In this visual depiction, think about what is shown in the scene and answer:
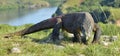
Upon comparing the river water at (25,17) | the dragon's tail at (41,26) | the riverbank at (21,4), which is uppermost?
the dragon's tail at (41,26)

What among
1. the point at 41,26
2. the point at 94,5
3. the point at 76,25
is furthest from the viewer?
the point at 94,5

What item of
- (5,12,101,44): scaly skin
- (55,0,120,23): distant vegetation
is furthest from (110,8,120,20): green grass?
(5,12,101,44): scaly skin

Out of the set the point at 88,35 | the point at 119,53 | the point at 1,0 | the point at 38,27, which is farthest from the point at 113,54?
the point at 1,0

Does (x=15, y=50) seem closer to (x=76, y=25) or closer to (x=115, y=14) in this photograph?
(x=76, y=25)

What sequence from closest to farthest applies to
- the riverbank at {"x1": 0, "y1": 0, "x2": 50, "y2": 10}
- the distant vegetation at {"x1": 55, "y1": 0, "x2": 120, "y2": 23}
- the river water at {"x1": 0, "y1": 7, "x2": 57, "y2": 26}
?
1. the river water at {"x1": 0, "y1": 7, "x2": 57, "y2": 26}
2. the distant vegetation at {"x1": 55, "y1": 0, "x2": 120, "y2": 23}
3. the riverbank at {"x1": 0, "y1": 0, "x2": 50, "y2": 10}

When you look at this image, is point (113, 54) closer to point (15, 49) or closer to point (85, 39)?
point (85, 39)

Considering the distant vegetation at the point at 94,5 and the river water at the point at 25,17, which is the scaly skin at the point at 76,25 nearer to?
the river water at the point at 25,17

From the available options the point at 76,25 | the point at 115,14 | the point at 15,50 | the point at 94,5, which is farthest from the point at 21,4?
the point at 15,50

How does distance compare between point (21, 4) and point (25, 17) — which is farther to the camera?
point (21, 4)

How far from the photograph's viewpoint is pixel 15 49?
8039 mm

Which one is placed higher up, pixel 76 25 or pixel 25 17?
pixel 76 25

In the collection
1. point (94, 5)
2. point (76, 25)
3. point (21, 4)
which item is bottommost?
point (21, 4)

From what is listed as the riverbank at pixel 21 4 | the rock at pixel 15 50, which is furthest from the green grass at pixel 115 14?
the rock at pixel 15 50

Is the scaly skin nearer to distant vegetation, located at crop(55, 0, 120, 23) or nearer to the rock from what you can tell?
the rock
